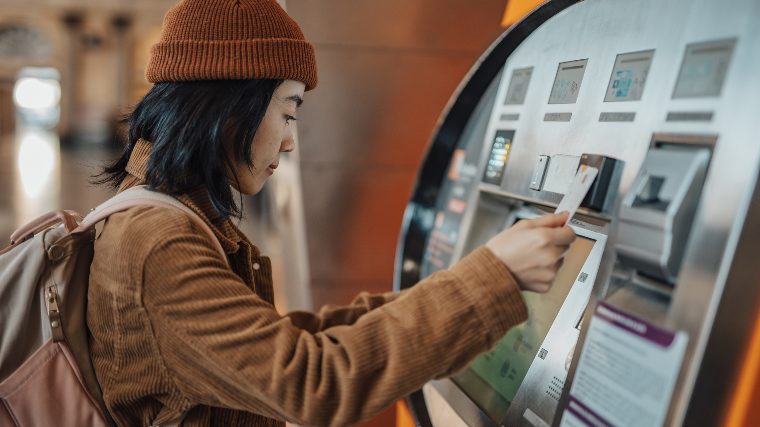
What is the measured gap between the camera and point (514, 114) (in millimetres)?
1654

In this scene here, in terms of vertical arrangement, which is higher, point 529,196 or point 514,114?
point 514,114

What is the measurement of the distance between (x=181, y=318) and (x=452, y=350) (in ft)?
1.27

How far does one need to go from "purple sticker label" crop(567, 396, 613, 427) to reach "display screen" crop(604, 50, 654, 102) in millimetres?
457

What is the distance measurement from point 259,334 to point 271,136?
39cm

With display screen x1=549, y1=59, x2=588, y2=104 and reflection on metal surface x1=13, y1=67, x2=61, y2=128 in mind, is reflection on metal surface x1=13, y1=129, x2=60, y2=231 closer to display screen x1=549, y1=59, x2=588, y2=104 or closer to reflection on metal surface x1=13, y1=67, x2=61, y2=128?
reflection on metal surface x1=13, y1=67, x2=61, y2=128

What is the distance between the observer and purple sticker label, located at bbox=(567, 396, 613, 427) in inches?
41.9

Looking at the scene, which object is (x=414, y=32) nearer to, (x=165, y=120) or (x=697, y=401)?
(x=165, y=120)

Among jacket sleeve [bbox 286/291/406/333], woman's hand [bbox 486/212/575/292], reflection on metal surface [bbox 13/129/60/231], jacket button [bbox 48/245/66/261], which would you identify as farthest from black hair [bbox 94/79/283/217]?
reflection on metal surface [bbox 13/129/60/231]

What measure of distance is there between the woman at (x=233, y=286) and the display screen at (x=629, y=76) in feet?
0.78

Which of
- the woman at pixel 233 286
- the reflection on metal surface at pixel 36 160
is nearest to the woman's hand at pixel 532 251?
the woman at pixel 233 286

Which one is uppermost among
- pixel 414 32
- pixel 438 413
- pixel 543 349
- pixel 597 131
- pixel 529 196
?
pixel 414 32

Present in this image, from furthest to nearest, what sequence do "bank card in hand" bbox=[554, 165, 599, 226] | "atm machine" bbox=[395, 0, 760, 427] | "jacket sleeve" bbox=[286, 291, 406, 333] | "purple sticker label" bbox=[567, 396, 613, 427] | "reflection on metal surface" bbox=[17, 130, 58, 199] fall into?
"reflection on metal surface" bbox=[17, 130, 58, 199] → "jacket sleeve" bbox=[286, 291, 406, 333] → "bank card in hand" bbox=[554, 165, 599, 226] → "purple sticker label" bbox=[567, 396, 613, 427] → "atm machine" bbox=[395, 0, 760, 427]

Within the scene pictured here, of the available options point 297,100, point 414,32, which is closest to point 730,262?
point 297,100

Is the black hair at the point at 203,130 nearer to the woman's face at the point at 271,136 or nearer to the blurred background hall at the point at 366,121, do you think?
the woman's face at the point at 271,136
